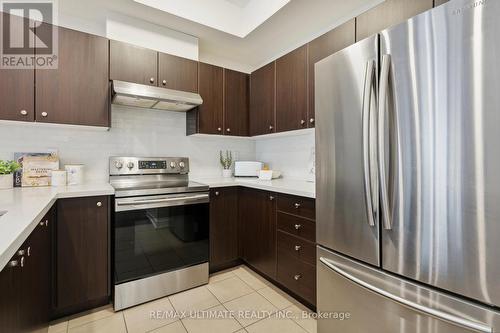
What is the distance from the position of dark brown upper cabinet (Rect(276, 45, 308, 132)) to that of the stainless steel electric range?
1.03 meters

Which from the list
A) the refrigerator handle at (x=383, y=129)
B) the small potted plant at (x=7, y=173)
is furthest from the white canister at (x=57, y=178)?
the refrigerator handle at (x=383, y=129)

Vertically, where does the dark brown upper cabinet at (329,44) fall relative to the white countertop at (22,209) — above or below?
above

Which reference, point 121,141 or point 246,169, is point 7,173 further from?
point 246,169

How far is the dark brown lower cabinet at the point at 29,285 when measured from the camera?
851 mm

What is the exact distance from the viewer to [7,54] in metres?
1.77

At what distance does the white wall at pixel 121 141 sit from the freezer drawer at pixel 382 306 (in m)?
1.93

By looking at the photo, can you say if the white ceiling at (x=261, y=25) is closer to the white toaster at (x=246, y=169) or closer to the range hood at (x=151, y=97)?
the range hood at (x=151, y=97)

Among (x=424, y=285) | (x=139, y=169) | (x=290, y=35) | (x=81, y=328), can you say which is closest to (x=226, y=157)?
(x=139, y=169)

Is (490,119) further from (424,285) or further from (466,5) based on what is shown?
(424,285)

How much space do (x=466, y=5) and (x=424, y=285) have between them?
1080 mm

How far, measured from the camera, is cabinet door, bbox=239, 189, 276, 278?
7.11ft

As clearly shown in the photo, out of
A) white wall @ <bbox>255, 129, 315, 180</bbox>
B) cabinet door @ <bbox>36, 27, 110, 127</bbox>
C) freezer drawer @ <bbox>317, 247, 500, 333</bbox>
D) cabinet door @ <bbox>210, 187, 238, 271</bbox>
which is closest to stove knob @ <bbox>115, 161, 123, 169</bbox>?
cabinet door @ <bbox>36, 27, 110, 127</bbox>

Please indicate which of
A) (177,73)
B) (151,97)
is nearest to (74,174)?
(151,97)

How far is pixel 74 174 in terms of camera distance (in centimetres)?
208
